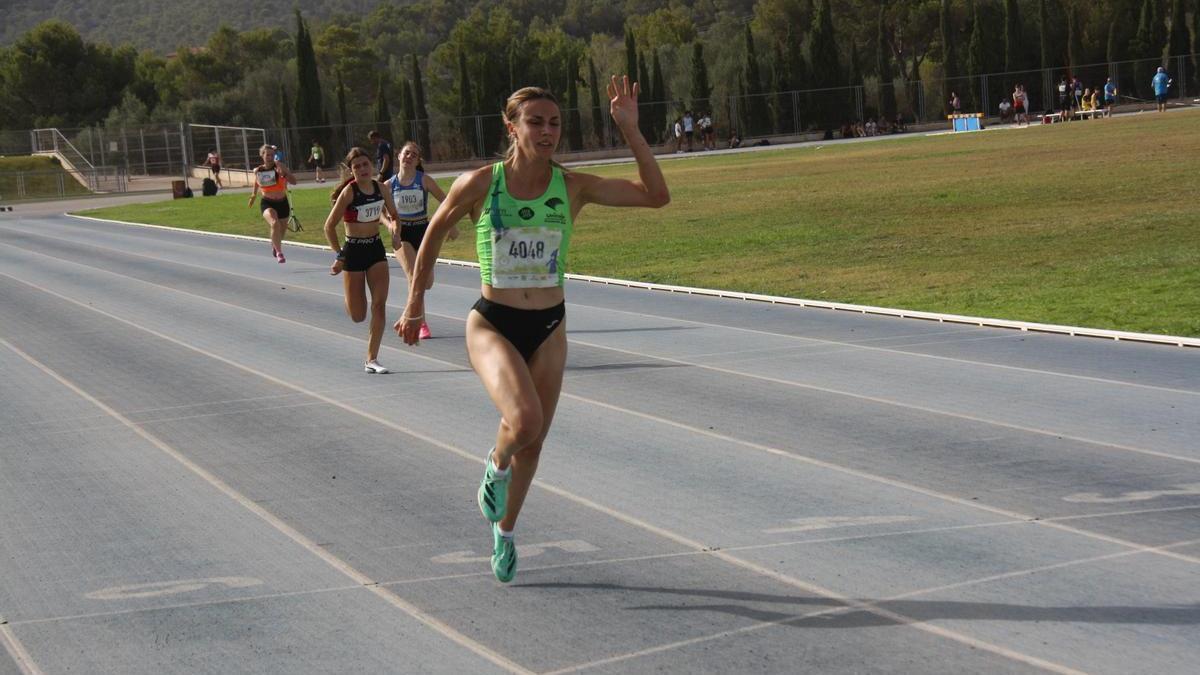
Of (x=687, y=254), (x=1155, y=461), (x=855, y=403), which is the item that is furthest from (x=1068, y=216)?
(x=1155, y=461)

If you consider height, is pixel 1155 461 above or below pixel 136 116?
below

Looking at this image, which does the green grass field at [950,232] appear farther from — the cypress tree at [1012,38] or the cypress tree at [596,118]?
the cypress tree at [1012,38]

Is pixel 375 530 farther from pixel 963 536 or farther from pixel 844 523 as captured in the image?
pixel 963 536

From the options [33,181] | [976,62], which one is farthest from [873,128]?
[33,181]

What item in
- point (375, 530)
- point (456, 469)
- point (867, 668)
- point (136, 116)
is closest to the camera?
point (867, 668)

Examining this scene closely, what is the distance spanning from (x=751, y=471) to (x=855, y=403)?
230 cm

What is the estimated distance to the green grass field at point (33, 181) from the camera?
68.5m

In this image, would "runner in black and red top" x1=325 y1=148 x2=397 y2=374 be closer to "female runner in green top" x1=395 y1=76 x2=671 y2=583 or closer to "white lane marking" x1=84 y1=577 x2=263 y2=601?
"white lane marking" x1=84 y1=577 x2=263 y2=601

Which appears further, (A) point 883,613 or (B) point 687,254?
(B) point 687,254

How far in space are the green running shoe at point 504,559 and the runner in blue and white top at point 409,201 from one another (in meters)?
8.67

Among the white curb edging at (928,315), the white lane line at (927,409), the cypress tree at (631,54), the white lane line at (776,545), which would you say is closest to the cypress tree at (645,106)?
the cypress tree at (631,54)

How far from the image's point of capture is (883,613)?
6.20 m

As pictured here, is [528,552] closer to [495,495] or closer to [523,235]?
[495,495]

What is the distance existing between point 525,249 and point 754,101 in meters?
74.5
